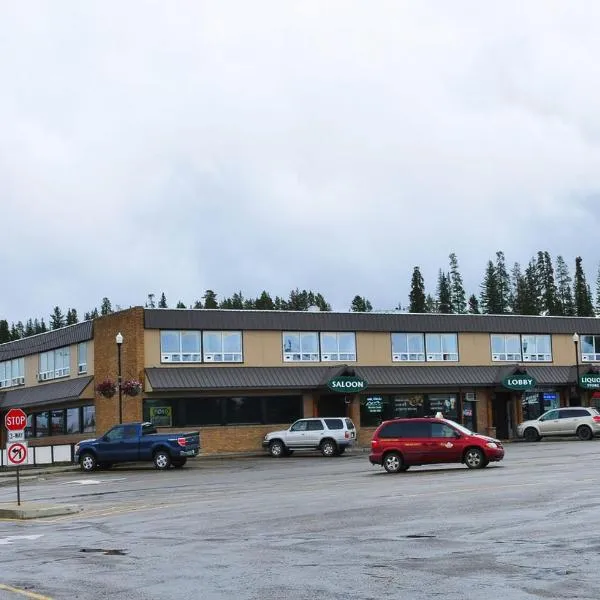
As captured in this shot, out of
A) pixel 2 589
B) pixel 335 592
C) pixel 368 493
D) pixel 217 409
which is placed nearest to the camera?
pixel 335 592

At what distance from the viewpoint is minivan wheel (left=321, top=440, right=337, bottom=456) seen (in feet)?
138

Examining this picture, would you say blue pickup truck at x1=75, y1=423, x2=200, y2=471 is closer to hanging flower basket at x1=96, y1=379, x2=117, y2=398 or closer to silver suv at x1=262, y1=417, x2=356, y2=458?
hanging flower basket at x1=96, y1=379, x2=117, y2=398

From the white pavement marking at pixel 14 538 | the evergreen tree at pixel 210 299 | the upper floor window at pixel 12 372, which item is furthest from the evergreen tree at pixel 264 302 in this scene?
the white pavement marking at pixel 14 538

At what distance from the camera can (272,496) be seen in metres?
22.4

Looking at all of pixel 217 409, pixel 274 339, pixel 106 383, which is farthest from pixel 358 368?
pixel 106 383

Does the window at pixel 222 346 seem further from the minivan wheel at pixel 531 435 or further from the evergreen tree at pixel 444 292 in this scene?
the evergreen tree at pixel 444 292

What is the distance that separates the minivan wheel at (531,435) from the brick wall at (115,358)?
1964 cm

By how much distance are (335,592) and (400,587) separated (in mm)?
663

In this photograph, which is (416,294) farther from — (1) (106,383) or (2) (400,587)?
(2) (400,587)

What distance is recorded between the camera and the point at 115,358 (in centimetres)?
4781

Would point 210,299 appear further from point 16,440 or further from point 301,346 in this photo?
point 16,440

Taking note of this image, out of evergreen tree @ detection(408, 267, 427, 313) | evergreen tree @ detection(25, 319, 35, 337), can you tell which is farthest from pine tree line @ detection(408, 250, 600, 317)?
evergreen tree @ detection(25, 319, 35, 337)

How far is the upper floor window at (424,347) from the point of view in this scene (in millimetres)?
54000

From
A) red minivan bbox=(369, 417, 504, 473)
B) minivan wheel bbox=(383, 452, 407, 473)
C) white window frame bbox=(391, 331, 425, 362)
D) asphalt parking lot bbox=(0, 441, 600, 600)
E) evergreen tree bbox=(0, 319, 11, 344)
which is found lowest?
asphalt parking lot bbox=(0, 441, 600, 600)
